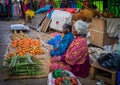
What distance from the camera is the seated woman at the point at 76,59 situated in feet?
20.0

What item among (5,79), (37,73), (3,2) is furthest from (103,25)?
(3,2)

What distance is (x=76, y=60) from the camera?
6.23 meters

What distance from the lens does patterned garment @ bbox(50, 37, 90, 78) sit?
608 cm

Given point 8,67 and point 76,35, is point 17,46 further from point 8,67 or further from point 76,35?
point 76,35

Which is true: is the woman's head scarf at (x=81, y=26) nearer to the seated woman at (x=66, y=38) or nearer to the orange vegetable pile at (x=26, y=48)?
the orange vegetable pile at (x=26, y=48)

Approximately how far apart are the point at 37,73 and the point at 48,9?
9.20m

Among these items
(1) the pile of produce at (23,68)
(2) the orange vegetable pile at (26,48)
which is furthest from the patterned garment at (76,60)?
(2) the orange vegetable pile at (26,48)

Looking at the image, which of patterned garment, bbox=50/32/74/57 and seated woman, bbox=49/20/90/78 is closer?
seated woman, bbox=49/20/90/78

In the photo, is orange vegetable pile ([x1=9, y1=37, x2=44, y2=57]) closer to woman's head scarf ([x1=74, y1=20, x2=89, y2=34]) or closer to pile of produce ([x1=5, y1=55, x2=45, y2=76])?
pile of produce ([x1=5, y1=55, x2=45, y2=76])

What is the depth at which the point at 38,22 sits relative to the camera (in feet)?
48.0

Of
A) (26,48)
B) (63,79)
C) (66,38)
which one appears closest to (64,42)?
(66,38)

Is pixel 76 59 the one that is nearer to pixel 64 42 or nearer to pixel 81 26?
pixel 64 42

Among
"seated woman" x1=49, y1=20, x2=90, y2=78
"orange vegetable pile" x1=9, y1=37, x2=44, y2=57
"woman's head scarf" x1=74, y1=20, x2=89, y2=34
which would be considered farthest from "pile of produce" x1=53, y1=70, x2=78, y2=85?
"woman's head scarf" x1=74, y1=20, x2=89, y2=34

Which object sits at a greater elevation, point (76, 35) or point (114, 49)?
point (76, 35)
